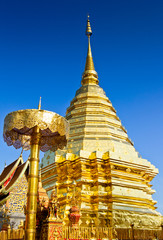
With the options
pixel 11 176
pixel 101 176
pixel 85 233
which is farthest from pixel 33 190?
pixel 101 176

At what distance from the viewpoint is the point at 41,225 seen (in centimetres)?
788

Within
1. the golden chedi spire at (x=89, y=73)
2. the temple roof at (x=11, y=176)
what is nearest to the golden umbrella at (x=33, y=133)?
the temple roof at (x=11, y=176)

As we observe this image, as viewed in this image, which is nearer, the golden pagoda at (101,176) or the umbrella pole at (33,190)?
the umbrella pole at (33,190)

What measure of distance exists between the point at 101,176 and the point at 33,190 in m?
8.56

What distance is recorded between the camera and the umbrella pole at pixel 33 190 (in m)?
5.49

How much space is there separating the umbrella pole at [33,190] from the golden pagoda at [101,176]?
6784 mm

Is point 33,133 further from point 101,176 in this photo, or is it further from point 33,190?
point 101,176

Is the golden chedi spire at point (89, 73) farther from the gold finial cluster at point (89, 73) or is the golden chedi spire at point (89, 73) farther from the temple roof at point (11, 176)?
the temple roof at point (11, 176)

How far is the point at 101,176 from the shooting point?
13938 mm

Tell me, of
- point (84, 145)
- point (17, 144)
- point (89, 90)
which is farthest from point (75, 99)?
point (17, 144)

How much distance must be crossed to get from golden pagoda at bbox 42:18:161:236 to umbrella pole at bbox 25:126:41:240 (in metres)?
6.78

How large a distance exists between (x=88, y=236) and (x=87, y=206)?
4165 mm

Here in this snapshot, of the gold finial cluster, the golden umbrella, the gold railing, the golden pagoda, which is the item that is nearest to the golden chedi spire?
the gold finial cluster

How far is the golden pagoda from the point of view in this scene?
41.4 feet
